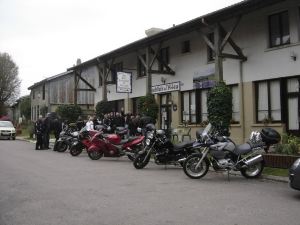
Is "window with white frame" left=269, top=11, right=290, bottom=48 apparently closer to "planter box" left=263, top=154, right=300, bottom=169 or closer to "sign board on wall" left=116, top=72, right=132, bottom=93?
"planter box" left=263, top=154, right=300, bottom=169

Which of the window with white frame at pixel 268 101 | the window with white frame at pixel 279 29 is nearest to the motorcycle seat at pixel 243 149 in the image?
the window with white frame at pixel 268 101

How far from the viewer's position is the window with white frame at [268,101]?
18000mm

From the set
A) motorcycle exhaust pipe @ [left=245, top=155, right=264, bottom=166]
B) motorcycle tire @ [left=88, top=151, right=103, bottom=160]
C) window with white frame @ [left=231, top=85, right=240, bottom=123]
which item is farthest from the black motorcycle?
window with white frame @ [left=231, top=85, right=240, bottom=123]

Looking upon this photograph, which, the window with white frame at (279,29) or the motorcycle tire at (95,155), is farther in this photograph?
the window with white frame at (279,29)

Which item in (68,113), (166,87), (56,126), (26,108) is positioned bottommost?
(56,126)

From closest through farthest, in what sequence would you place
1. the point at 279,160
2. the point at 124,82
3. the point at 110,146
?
the point at 279,160 → the point at 110,146 → the point at 124,82

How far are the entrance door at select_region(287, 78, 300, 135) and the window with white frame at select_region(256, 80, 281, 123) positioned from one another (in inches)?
20.5

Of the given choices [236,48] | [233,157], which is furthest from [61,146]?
[233,157]

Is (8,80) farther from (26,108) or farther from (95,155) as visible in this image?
(95,155)

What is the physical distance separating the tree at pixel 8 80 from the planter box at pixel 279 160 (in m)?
54.7

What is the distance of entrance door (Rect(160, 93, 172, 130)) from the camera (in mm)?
24906

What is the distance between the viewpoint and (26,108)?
62.0m

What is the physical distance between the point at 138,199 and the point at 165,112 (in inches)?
693

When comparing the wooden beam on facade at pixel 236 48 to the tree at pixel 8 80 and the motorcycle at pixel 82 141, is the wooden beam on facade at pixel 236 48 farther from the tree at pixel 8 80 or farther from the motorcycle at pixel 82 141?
the tree at pixel 8 80
